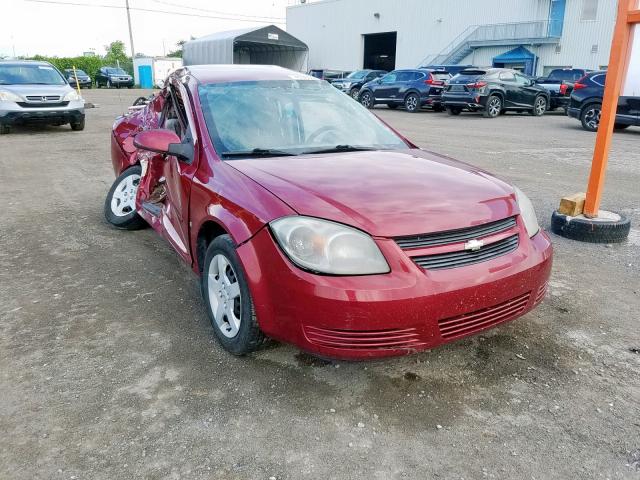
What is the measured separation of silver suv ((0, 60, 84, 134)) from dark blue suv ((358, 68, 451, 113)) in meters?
11.7

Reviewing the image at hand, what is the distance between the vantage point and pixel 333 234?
8.11 ft

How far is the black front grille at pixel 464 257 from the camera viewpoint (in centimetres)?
248

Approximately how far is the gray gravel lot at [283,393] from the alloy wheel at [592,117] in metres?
10.9

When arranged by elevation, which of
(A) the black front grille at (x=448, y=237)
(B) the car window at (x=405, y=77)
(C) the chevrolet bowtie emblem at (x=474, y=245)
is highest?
(B) the car window at (x=405, y=77)

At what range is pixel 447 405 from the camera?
2.61m

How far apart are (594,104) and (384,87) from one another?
9.09 meters

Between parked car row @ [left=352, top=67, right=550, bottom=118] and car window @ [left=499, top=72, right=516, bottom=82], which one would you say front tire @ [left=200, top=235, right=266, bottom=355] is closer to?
parked car row @ [left=352, top=67, right=550, bottom=118]

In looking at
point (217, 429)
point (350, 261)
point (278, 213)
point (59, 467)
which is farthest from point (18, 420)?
point (350, 261)

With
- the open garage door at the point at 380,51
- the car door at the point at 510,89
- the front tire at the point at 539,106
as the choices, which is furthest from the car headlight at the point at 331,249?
the open garage door at the point at 380,51

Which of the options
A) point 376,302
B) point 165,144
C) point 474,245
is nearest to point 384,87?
point 165,144

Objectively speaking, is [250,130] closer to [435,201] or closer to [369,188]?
[369,188]

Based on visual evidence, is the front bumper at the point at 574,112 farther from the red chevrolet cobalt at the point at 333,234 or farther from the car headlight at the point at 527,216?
the car headlight at the point at 527,216

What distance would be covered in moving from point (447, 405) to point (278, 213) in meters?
1.21

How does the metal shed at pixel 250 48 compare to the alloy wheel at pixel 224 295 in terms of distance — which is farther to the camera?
the metal shed at pixel 250 48
